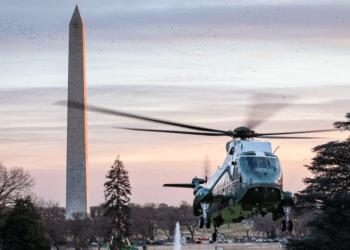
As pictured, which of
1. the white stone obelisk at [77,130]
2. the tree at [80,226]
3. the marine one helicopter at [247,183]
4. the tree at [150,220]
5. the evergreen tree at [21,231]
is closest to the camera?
the marine one helicopter at [247,183]

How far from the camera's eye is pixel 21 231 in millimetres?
68250

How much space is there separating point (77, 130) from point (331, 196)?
Answer: 5578 centimetres

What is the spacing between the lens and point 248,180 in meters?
27.3

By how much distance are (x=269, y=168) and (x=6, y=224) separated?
1823 inches

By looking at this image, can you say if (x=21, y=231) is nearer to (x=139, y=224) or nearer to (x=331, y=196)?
(x=331, y=196)

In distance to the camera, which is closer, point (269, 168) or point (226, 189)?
point (269, 168)

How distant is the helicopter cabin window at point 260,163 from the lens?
90.6ft

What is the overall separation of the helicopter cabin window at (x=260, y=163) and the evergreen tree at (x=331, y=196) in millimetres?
19234

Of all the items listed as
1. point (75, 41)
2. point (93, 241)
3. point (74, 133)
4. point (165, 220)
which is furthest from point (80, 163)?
point (165, 220)

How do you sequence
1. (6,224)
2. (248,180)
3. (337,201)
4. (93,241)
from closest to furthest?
(248,180)
(337,201)
(6,224)
(93,241)

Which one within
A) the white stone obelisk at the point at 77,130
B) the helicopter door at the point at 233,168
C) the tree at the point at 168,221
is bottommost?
the helicopter door at the point at 233,168

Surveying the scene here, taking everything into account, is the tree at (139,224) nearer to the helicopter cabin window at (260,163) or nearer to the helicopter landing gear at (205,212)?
the helicopter landing gear at (205,212)

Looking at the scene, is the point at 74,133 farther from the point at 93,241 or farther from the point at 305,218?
the point at 305,218

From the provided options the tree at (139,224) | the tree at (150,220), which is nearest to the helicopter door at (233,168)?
the tree at (139,224)
